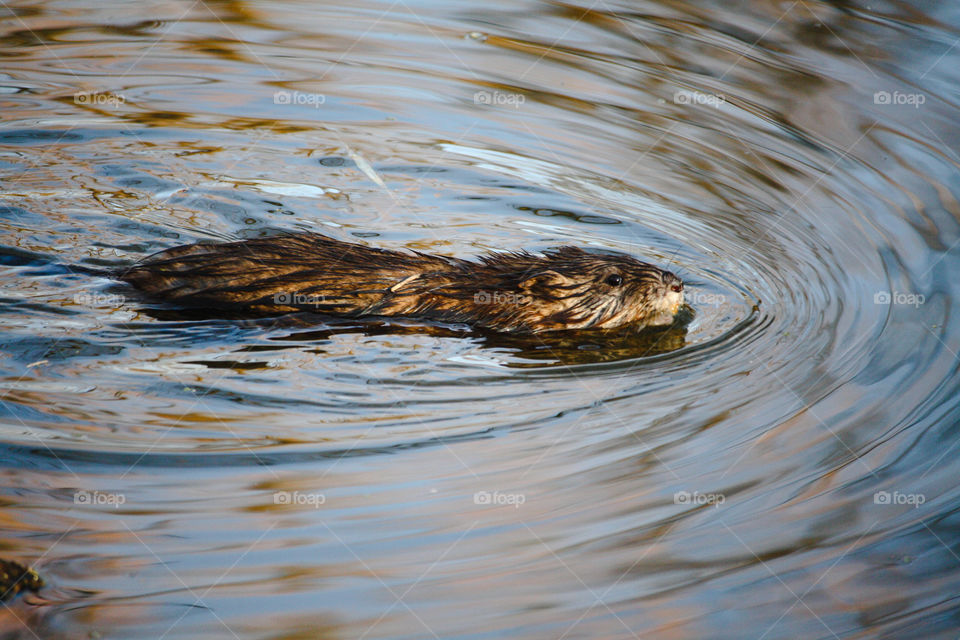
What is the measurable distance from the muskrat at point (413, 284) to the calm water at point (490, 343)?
0.49 feet

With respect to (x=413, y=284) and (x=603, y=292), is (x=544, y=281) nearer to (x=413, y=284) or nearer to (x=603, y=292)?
(x=603, y=292)

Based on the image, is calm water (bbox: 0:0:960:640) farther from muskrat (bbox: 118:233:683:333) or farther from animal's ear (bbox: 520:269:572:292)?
animal's ear (bbox: 520:269:572:292)

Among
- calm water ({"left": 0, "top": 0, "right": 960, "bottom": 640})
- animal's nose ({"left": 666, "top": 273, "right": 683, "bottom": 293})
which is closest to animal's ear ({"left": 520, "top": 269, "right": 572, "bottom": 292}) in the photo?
calm water ({"left": 0, "top": 0, "right": 960, "bottom": 640})

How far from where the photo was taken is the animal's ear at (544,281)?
5.49 meters

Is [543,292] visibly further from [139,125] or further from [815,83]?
[815,83]

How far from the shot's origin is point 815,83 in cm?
848

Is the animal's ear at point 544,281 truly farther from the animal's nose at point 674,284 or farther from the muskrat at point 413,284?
the animal's nose at point 674,284

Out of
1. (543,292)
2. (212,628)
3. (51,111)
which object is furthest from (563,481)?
(51,111)

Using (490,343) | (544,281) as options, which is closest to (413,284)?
(490,343)

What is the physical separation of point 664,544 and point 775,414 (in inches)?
46.2

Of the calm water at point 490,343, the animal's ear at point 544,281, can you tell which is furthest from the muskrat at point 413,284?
the calm water at point 490,343

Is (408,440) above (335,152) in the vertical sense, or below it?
below

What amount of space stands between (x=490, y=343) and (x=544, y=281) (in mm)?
482

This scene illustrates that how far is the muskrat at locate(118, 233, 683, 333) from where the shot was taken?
5.20 meters
